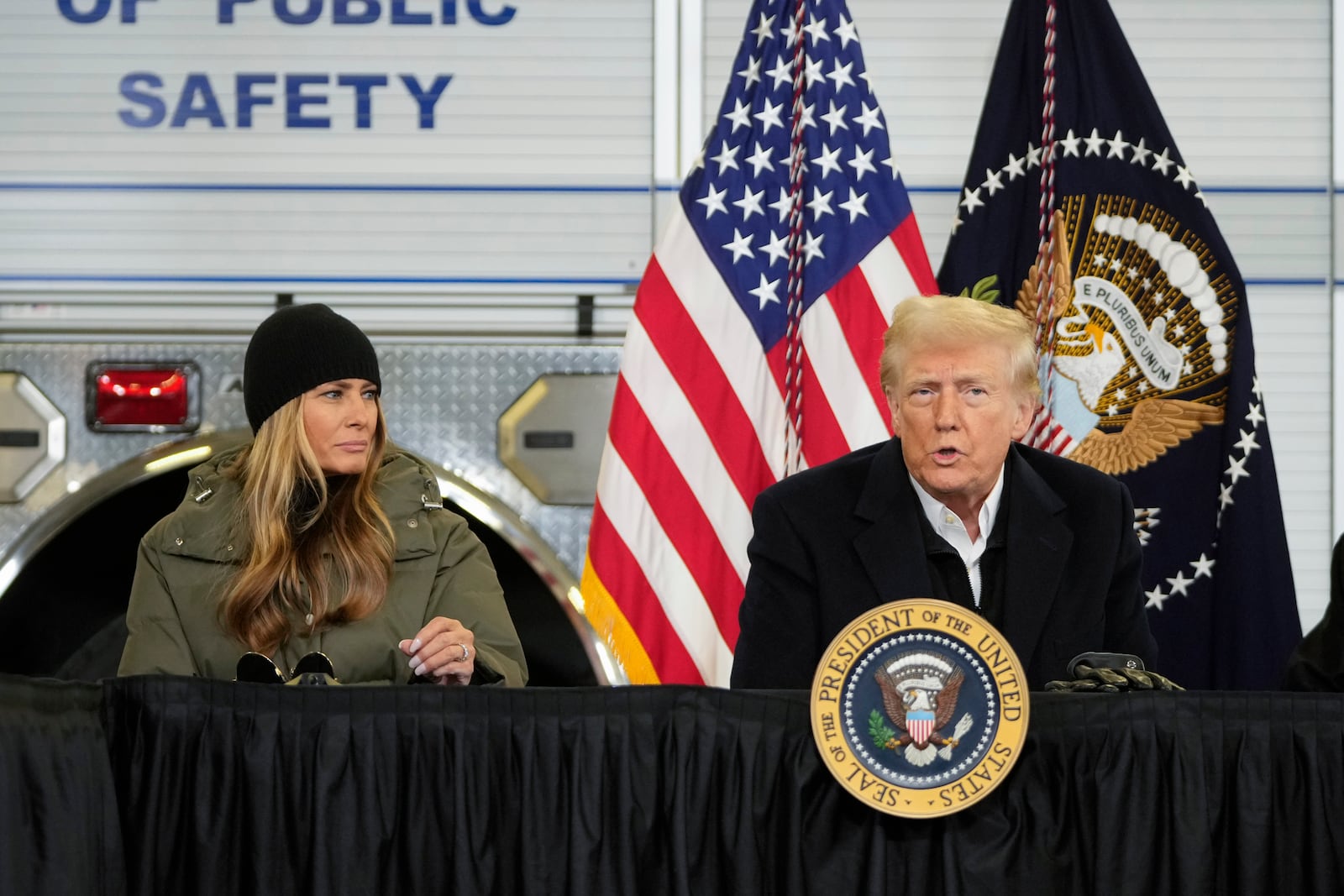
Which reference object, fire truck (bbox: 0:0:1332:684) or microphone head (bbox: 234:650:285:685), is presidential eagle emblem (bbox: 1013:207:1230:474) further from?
microphone head (bbox: 234:650:285:685)

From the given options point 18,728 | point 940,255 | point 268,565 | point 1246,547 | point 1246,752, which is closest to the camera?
point 18,728

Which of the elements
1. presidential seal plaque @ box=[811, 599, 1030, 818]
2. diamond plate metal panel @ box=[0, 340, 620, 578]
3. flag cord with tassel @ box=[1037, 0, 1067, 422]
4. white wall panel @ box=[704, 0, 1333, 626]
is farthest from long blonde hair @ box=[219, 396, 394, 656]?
flag cord with tassel @ box=[1037, 0, 1067, 422]

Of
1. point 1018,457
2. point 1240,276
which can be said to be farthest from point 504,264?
point 1240,276

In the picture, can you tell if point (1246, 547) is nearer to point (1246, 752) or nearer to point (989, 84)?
point (989, 84)

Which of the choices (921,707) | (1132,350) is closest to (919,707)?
(921,707)

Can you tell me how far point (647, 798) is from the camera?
6.51 feet

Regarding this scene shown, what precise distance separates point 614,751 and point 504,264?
2044mm

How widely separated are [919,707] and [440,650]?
33.0 inches

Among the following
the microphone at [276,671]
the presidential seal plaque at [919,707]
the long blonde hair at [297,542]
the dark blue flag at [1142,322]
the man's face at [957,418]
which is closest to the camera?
the presidential seal plaque at [919,707]

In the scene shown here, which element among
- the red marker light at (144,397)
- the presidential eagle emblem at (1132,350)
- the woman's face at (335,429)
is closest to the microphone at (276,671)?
the woman's face at (335,429)

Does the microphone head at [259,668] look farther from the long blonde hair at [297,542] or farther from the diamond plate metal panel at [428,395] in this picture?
the diamond plate metal panel at [428,395]

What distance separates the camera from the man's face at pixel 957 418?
2.64 metres

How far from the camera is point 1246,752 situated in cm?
196

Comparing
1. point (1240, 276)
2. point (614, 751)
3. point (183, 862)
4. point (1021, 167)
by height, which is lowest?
point (183, 862)
